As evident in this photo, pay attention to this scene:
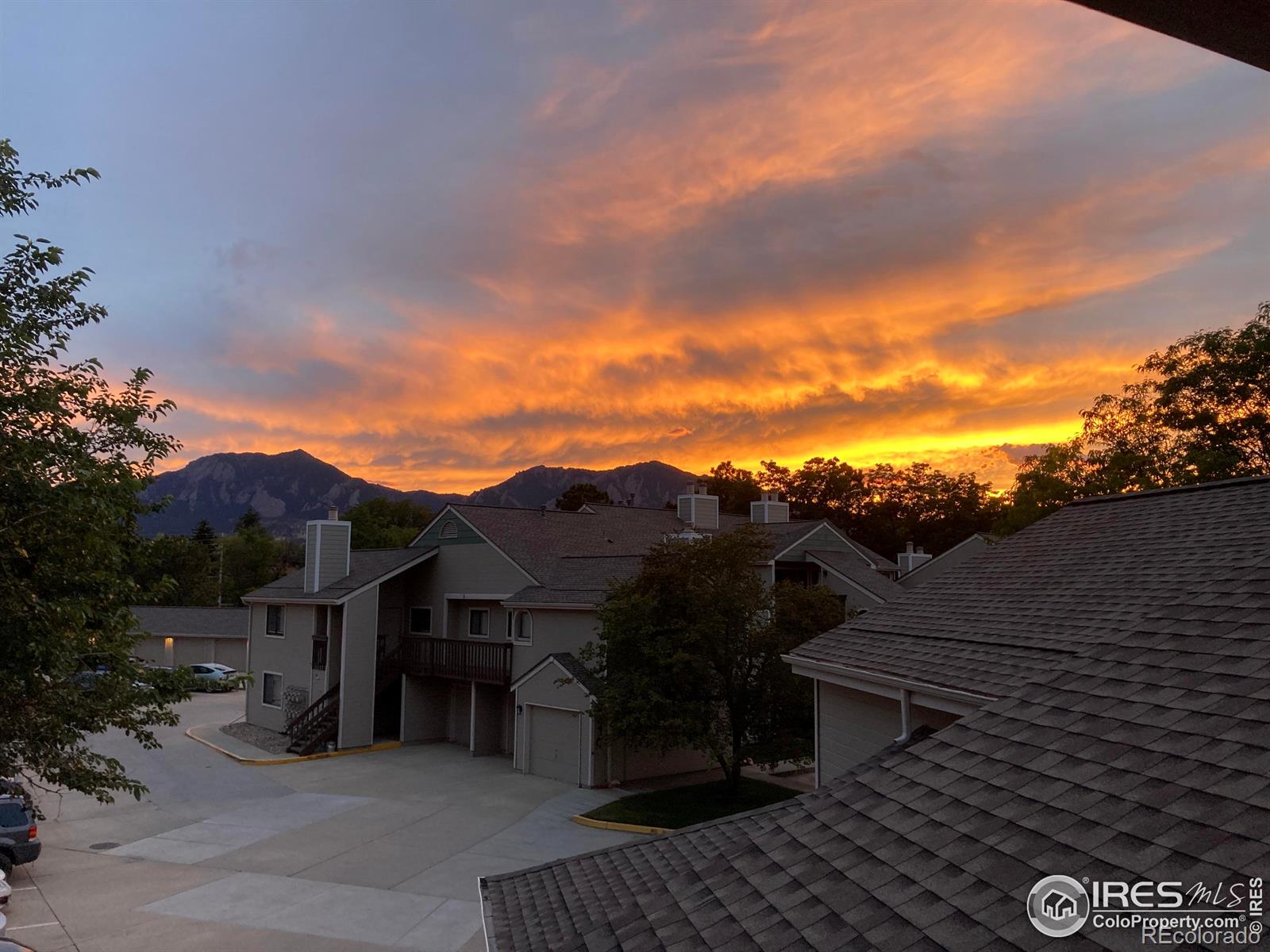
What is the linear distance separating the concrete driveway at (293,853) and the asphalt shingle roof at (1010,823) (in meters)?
9.47

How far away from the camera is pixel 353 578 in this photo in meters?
31.0

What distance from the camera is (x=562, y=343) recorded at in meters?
24.2

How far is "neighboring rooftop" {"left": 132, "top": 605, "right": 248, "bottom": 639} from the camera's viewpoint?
5141 centimetres

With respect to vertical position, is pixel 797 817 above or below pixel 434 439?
below

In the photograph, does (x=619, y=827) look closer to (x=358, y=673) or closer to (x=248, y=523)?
(x=358, y=673)

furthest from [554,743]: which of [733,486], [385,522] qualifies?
[385,522]

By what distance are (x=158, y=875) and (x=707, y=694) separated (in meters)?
12.3

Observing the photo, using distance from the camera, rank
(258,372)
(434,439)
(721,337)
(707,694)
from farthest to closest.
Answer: (434,439) → (258,372) → (721,337) → (707,694)

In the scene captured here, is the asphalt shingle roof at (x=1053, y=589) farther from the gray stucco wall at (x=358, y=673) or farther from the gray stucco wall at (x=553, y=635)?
the gray stucco wall at (x=358, y=673)

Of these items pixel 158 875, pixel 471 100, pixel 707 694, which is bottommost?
pixel 158 875

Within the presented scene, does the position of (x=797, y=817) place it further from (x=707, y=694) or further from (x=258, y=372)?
(x=258, y=372)

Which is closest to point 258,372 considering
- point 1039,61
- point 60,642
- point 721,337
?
point 721,337

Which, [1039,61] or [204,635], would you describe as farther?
[204,635]

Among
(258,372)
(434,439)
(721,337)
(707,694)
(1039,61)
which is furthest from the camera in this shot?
(434,439)
